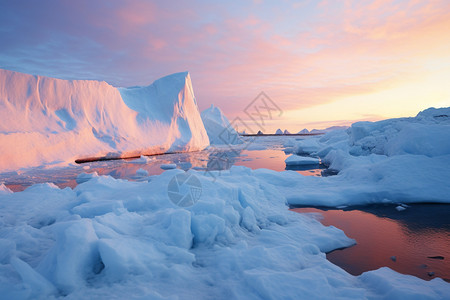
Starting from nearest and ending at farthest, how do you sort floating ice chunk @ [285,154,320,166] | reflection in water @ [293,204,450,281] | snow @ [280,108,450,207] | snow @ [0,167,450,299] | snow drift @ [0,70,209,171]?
snow @ [0,167,450,299] → reflection in water @ [293,204,450,281] → snow @ [280,108,450,207] → snow drift @ [0,70,209,171] → floating ice chunk @ [285,154,320,166]

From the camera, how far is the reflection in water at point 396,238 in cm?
257

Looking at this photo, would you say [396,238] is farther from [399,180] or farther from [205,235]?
[205,235]

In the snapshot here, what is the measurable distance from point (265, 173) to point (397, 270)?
4.32 meters

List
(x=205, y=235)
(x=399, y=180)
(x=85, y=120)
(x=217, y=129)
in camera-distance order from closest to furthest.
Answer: (x=205, y=235) < (x=399, y=180) < (x=85, y=120) < (x=217, y=129)

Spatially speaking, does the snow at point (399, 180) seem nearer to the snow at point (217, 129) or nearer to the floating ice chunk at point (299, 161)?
the floating ice chunk at point (299, 161)

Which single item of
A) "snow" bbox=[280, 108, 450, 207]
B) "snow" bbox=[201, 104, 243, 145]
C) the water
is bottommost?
the water

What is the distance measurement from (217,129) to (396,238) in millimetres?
27094

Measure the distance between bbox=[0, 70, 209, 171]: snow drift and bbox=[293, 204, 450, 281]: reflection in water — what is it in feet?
34.1

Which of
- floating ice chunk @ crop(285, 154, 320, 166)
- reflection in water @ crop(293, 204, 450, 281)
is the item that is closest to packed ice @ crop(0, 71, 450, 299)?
reflection in water @ crop(293, 204, 450, 281)

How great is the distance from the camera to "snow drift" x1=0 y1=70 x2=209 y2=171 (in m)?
9.36

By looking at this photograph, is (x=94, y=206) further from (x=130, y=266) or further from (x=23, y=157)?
(x=23, y=157)

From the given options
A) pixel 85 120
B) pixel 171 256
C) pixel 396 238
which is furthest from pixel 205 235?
pixel 85 120

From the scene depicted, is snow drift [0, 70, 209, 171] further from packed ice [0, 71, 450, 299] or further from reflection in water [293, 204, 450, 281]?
reflection in water [293, 204, 450, 281]

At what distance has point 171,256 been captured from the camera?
233cm
